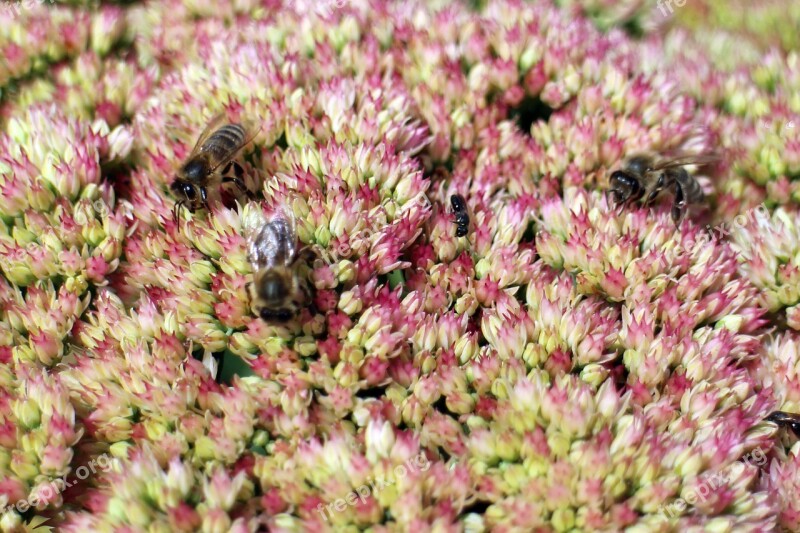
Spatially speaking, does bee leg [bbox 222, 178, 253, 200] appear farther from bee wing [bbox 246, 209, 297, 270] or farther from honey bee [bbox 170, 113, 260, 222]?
bee wing [bbox 246, 209, 297, 270]

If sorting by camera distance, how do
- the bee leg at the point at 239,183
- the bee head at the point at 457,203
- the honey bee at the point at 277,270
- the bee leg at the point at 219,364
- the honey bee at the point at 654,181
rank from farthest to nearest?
the honey bee at the point at 654,181
the bee head at the point at 457,203
the bee leg at the point at 239,183
the bee leg at the point at 219,364
the honey bee at the point at 277,270

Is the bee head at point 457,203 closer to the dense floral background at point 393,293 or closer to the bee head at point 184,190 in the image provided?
the dense floral background at point 393,293

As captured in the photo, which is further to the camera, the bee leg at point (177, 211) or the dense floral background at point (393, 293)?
the bee leg at point (177, 211)

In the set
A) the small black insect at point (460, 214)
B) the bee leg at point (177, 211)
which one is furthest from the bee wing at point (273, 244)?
the small black insect at point (460, 214)

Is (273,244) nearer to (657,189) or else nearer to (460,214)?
(460,214)

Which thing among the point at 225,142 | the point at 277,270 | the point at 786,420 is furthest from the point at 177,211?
the point at 786,420

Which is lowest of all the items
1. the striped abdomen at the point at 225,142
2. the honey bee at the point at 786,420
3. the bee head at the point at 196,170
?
the honey bee at the point at 786,420
